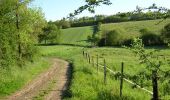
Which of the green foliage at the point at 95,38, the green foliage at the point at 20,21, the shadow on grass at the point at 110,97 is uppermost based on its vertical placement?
the green foliage at the point at 20,21

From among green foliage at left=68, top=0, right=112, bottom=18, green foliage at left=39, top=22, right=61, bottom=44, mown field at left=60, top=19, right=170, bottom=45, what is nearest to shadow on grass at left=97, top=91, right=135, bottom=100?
green foliage at left=68, top=0, right=112, bottom=18

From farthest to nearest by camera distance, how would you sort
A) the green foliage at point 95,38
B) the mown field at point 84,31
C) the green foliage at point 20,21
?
1. the green foliage at point 95,38
2. the mown field at point 84,31
3. the green foliage at point 20,21

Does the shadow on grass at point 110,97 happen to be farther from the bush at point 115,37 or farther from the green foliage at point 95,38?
the green foliage at point 95,38

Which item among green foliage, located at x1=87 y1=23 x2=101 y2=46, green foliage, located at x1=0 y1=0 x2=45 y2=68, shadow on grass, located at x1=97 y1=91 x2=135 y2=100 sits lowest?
green foliage, located at x1=87 y1=23 x2=101 y2=46

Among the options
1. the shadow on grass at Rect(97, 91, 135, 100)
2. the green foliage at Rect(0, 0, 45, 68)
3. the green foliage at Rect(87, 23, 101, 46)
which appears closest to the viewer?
the shadow on grass at Rect(97, 91, 135, 100)

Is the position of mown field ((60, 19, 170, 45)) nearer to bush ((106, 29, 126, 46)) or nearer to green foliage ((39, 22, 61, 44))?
bush ((106, 29, 126, 46))

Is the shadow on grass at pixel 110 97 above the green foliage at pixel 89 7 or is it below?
below

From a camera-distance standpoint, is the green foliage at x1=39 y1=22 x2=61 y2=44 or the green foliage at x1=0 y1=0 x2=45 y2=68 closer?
the green foliage at x1=0 y1=0 x2=45 y2=68

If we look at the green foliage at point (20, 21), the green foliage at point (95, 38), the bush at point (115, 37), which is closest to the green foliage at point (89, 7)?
the green foliage at point (20, 21)

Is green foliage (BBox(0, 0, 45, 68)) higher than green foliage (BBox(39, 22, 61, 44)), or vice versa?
green foliage (BBox(0, 0, 45, 68))

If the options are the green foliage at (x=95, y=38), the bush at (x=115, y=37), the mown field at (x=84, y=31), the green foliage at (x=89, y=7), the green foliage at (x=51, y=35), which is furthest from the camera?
the green foliage at (x=51, y=35)

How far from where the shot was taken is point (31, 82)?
29.4 m

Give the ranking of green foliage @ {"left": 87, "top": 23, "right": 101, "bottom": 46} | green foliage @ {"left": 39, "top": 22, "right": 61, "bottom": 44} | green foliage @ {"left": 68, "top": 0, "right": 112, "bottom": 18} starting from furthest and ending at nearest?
green foliage @ {"left": 39, "top": 22, "right": 61, "bottom": 44} → green foliage @ {"left": 87, "top": 23, "right": 101, "bottom": 46} → green foliage @ {"left": 68, "top": 0, "right": 112, "bottom": 18}

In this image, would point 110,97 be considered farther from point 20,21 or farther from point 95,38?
point 95,38
